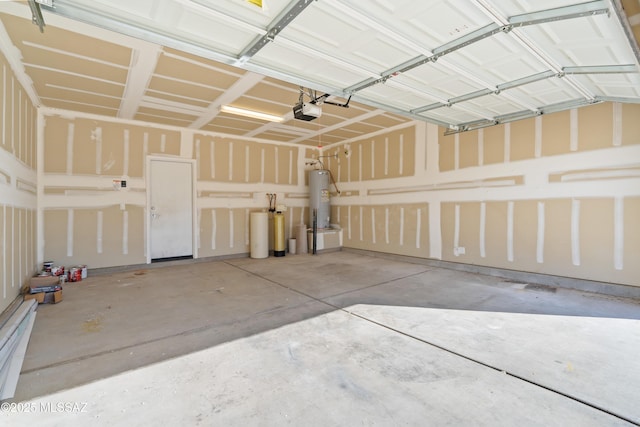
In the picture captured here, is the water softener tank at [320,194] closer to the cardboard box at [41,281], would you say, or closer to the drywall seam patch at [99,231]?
the drywall seam patch at [99,231]

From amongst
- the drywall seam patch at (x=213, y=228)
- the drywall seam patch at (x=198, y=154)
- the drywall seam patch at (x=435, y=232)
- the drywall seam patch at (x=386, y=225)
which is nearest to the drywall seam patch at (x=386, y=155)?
the drywall seam patch at (x=386, y=225)

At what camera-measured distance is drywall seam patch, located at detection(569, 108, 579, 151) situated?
3.91 metres

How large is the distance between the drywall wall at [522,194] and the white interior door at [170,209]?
4018mm

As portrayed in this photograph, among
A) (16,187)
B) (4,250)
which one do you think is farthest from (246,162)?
(4,250)

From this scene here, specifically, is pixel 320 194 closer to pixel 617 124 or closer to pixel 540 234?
pixel 540 234

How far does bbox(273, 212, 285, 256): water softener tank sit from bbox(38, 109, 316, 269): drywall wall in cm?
50

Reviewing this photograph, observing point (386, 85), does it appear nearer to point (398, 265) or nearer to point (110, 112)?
point (398, 265)

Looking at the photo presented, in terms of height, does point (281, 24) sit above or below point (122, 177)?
above

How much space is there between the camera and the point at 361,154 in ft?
23.1

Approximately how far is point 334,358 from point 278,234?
480 centimetres

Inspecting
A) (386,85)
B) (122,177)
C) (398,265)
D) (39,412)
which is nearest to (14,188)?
(122,177)

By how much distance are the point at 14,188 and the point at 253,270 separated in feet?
10.7

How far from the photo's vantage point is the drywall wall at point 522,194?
3.62 metres

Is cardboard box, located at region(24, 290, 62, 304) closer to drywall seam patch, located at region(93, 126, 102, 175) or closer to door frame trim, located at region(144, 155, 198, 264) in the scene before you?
door frame trim, located at region(144, 155, 198, 264)
